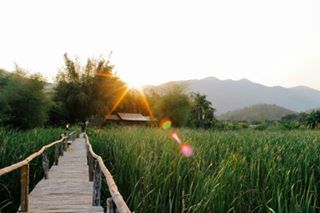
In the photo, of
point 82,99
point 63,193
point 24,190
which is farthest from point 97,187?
point 82,99

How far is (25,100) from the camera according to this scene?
27.8 metres

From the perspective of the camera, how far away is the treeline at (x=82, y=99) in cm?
2762

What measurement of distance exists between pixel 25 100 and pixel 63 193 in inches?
855

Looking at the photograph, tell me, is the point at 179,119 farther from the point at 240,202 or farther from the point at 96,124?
the point at 240,202

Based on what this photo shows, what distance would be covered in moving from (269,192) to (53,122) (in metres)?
41.0

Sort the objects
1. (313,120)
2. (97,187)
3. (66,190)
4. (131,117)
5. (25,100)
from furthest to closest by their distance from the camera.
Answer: (131,117)
(313,120)
(25,100)
(66,190)
(97,187)

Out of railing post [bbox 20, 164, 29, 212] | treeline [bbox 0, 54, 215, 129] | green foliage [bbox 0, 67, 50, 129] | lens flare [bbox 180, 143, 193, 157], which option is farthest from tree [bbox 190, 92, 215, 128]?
railing post [bbox 20, 164, 29, 212]

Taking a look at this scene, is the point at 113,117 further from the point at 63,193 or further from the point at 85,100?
the point at 63,193

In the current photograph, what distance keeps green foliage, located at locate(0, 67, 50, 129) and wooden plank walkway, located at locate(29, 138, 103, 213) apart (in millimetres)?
17554

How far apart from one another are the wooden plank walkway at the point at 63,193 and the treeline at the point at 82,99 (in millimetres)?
16955

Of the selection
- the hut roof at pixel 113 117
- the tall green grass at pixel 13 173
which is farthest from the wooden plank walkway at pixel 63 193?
the hut roof at pixel 113 117

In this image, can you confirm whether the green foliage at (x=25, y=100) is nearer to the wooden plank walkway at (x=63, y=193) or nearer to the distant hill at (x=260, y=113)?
the wooden plank walkway at (x=63, y=193)

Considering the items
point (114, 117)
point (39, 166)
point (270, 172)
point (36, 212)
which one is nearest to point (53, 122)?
point (114, 117)

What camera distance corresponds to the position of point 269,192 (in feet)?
12.4
